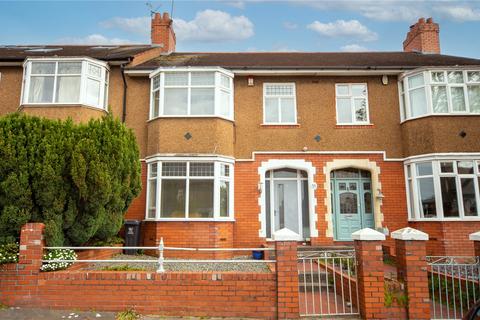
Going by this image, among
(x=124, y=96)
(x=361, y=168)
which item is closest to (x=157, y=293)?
(x=124, y=96)

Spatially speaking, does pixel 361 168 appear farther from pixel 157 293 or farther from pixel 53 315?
pixel 53 315

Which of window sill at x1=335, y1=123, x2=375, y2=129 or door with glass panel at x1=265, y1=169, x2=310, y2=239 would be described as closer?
door with glass panel at x1=265, y1=169, x2=310, y2=239

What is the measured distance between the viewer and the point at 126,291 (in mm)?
5793

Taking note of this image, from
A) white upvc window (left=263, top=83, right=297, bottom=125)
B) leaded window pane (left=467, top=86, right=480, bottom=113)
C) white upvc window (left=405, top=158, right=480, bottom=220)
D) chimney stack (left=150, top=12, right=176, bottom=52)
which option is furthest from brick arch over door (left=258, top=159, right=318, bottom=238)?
chimney stack (left=150, top=12, right=176, bottom=52)

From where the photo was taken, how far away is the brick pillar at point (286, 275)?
5.59 m

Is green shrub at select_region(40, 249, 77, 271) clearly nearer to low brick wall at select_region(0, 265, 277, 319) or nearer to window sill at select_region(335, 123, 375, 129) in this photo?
low brick wall at select_region(0, 265, 277, 319)

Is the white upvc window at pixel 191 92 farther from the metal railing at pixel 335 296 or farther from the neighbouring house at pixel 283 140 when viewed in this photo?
the metal railing at pixel 335 296

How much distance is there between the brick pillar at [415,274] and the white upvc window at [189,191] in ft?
19.6

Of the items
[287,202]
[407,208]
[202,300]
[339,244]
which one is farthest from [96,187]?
[407,208]

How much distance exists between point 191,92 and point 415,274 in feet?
27.4

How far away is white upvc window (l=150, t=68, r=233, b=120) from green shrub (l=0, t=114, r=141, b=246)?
12.3ft

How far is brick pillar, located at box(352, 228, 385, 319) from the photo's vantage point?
5500 mm

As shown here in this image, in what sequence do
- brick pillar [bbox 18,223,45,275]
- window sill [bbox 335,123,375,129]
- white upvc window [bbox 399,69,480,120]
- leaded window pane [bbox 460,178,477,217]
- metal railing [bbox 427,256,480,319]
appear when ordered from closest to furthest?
metal railing [bbox 427,256,480,319], brick pillar [bbox 18,223,45,275], leaded window pane [bbox 460,178,477,217], white upvc window [bbox 399,69,480,120], window sill [bbox 335,123,375,129]

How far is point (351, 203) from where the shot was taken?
11.9 metres
